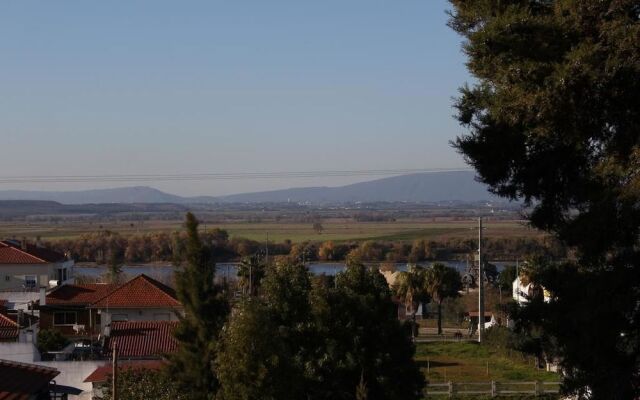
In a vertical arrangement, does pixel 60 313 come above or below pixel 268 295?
below

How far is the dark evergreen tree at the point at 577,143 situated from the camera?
13.2m

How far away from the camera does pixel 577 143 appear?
46.6ft

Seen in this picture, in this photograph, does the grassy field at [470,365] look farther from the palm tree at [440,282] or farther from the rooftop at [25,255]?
the rooftop at [25,255]

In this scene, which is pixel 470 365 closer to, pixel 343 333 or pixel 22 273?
pixel 343 333

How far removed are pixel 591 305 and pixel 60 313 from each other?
3137 centimetres

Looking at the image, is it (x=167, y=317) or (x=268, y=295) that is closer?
(x=268, y=295)

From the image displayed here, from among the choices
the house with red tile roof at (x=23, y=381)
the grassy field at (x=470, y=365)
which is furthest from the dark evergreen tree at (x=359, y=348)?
the grassy field at (x=470, y=365)

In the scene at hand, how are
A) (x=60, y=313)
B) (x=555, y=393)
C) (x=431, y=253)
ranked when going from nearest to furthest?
(x=555, y=393) < (x=60, y=313) < (x=431, y=253)

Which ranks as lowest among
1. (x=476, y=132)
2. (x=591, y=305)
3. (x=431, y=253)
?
(x=431, y=253)

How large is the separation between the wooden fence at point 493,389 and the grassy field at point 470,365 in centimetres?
232

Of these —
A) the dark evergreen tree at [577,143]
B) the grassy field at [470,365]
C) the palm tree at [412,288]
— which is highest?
the dark evergreen tree at [577,143]

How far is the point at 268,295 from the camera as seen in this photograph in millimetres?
23219

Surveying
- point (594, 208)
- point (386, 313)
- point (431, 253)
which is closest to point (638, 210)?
point (594, 208)

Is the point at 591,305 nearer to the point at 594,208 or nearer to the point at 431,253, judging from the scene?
the point at 594,208
